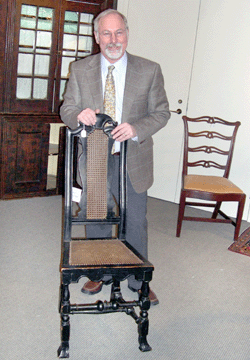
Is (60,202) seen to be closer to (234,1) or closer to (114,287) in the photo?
(114,287)

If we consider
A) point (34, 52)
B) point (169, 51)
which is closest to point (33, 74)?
point (34, 52)

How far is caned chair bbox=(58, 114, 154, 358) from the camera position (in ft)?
5.66

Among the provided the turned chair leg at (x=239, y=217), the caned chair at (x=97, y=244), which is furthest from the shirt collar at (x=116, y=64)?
the turned chair leg at (x=239, y=217)

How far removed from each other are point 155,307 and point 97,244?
596mm

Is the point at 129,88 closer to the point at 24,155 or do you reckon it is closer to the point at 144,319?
the point at 144,319

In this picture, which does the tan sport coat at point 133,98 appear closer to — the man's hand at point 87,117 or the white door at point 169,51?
the man's hand at point 87,117

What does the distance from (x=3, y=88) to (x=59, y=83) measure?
53 cm

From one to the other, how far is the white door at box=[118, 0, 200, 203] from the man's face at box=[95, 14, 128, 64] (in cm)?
209

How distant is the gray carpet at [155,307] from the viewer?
1.92 metres

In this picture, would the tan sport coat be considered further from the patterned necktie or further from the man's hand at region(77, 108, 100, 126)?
the man's hand at region(77, 108, 100, 126)

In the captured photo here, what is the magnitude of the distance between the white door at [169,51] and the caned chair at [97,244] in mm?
2231

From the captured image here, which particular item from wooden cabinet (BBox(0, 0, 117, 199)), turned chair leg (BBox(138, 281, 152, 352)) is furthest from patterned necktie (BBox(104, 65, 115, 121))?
wooden cabinet (BBox(0, 0, 117, 199))

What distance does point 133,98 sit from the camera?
6.88 ft

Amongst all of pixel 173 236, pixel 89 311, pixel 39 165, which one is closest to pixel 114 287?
pixel 89 311
